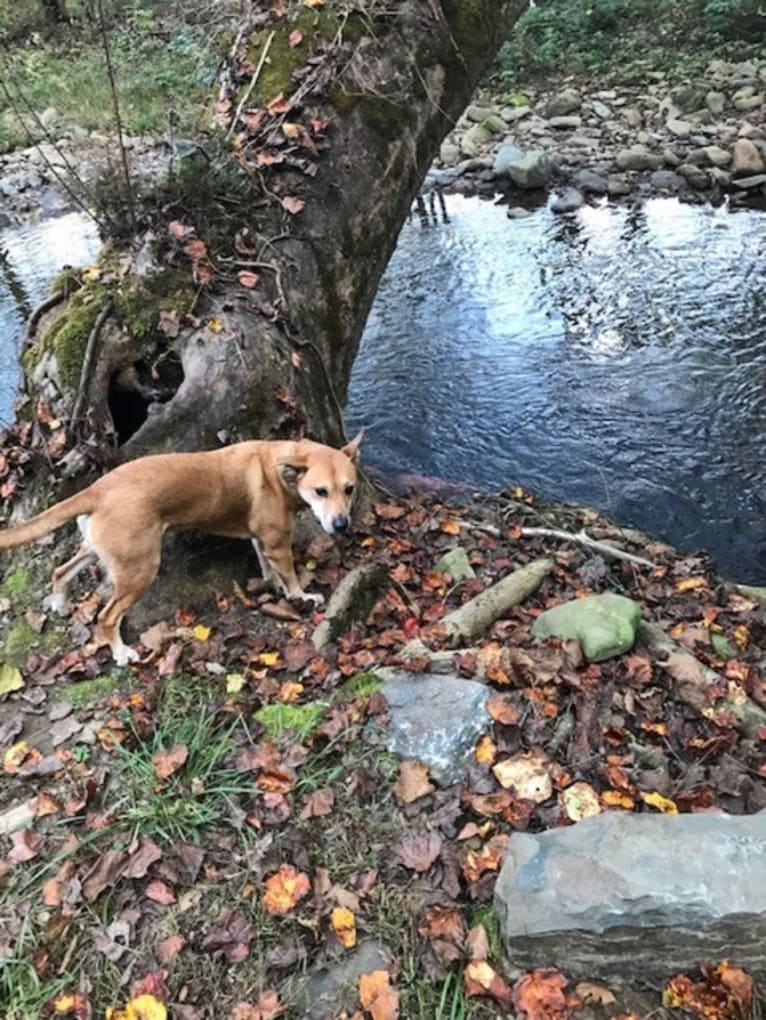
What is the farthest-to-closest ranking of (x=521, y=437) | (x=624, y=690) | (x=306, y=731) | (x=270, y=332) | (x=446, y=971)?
(x=521, y=437) < (x=270, y=332) < (x=624, y=690) < (x=306, y=731) < (x=446, y=971)

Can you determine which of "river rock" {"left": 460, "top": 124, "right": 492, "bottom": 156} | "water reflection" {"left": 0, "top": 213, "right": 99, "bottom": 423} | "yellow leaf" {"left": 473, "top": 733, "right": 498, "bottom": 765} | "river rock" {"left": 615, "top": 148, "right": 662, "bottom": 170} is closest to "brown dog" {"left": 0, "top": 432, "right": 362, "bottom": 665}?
"yellow leaf" {"left": 473, "top": 733, "right": 498, "bottom": 765}

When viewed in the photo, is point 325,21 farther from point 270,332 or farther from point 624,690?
point 624,690

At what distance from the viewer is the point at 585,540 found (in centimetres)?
633

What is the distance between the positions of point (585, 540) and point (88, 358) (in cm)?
378

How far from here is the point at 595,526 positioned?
6996mm

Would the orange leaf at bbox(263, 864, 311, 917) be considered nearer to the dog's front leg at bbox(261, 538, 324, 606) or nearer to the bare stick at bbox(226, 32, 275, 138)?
the dog's front leg at bbox(261, 538, 324, 606)

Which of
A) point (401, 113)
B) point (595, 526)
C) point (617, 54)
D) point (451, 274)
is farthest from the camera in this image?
point (617, 54)

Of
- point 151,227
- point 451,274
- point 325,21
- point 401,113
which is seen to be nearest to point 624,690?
point 151,227

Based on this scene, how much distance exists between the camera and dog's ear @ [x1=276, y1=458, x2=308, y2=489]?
4922 millimetres

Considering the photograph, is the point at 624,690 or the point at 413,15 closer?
the point at 624,690

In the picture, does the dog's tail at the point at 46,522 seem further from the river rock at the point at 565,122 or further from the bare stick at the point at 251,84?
the river rock at the point at 565,122

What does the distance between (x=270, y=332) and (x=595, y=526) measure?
3.12m

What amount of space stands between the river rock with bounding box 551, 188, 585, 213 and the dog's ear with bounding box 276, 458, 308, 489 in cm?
1152

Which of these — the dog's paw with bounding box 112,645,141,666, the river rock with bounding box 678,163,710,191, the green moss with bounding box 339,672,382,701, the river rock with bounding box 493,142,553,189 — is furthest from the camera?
the river rock with bounding box 493,142,553,189
